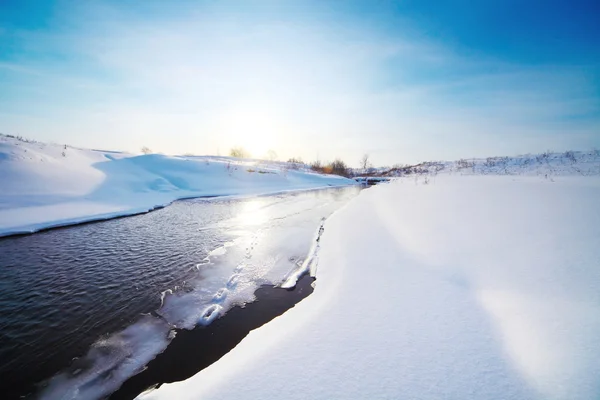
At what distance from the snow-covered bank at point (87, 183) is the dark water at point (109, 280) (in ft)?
5.34

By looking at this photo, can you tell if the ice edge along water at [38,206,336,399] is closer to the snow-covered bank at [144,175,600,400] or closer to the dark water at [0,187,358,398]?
the dark water at [0,187,358,398]

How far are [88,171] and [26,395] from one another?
1589 cm

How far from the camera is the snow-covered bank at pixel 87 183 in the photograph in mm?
9312

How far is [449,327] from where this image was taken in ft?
7.88

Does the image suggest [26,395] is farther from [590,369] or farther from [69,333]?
[590,369]

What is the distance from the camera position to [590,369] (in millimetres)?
1666

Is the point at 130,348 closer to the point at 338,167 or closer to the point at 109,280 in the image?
the point at 109,280

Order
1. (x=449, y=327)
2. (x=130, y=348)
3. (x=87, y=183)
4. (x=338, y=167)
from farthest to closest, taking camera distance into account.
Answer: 1. (x=338, y=167)
2. (x=87, y=183)
3. (x=130, y=348)
4. (x=449, y=327)

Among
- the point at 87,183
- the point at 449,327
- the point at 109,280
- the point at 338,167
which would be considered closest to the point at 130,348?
the point at 109,280

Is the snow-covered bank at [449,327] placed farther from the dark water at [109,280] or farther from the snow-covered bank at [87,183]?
the snow-covered bank at [87,183]

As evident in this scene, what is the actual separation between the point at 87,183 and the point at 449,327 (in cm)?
1656

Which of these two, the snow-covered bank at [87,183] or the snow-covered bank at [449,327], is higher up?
the snow-covered bank at [87,183]

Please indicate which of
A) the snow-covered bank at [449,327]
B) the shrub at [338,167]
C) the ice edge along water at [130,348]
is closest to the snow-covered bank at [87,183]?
the ice edge along water at [130,348]

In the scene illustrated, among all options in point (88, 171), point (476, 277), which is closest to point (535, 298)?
point (476, 277)
